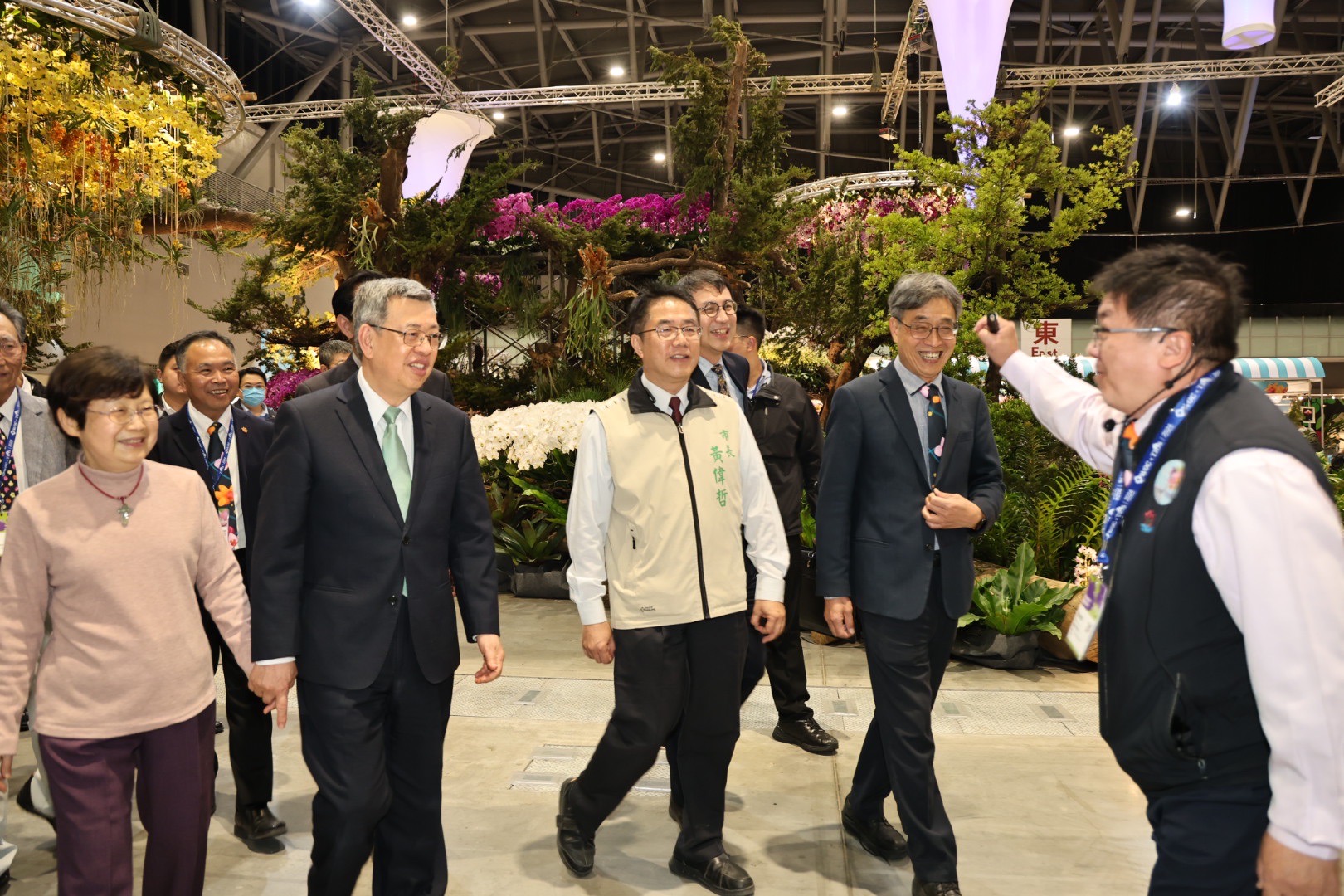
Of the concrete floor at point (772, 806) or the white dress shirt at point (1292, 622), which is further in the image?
the concrete floor at point (772, 806)

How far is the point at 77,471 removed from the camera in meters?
2.29

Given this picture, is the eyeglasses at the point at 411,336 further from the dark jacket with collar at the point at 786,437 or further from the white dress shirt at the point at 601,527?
the dark jacket with collar at the point at 786,437

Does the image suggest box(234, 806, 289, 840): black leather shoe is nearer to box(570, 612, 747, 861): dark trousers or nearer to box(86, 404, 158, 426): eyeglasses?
box(570, 612, 747, 861): dark trousers

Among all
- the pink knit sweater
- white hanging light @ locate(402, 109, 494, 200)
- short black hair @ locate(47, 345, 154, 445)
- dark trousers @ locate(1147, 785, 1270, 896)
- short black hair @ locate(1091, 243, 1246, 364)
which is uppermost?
white hanging light @ locate(402, 109, 494, 200)

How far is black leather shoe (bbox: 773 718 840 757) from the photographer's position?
4074mm

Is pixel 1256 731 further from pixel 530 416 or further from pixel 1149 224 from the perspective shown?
pixel 1149 224

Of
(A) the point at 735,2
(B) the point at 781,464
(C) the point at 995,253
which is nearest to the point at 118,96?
(B) the point at 781,464

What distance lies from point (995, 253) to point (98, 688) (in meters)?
6.67

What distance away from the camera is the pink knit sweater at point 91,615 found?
2203 millimetres

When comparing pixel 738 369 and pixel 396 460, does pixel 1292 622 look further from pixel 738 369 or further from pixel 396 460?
pixel 738 369

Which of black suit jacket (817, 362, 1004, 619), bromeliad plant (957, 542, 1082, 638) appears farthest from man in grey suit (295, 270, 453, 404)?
bromeliad plant (957, 542, 1082, 638)

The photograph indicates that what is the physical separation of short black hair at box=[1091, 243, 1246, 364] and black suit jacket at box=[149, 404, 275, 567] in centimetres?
275

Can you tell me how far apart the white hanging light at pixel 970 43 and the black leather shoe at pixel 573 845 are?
7600 millimetres

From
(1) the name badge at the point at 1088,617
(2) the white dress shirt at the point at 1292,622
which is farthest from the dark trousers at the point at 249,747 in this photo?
(2) the white dress shirt at the point at 1292,622
